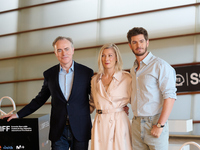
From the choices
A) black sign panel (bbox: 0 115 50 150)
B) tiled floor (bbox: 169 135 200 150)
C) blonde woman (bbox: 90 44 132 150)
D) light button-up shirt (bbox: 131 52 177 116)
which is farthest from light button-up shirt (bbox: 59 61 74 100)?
tiled floor (bbox: 169 135 200 150)

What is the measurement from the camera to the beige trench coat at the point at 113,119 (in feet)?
5.52

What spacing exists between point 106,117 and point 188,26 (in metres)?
2.84

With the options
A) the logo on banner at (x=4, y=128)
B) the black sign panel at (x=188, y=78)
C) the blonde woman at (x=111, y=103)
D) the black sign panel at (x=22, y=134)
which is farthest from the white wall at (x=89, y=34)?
the logo on banner at (x=4, y=128)

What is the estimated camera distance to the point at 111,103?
1.72 metres

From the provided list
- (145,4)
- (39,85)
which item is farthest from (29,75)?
(145,4)

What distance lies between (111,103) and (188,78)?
2.53 m

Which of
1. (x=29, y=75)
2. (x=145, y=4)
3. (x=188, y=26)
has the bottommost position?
(x=29, y=75)

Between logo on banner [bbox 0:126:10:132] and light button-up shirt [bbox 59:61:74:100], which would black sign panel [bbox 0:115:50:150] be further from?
light button-up shirt [bbox 59:61:74:100]

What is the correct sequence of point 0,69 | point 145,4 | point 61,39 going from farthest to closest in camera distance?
1. point 0,69
2. point 145,4
3. point 61,39

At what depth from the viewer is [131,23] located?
4.49 m

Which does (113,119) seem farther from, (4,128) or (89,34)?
(89,34)

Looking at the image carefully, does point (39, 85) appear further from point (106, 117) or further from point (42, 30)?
point (106, 117)

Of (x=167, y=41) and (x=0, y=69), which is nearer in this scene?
(x=167, y=41)

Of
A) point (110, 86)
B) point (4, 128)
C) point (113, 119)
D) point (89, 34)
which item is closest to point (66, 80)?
point (110, 86)
